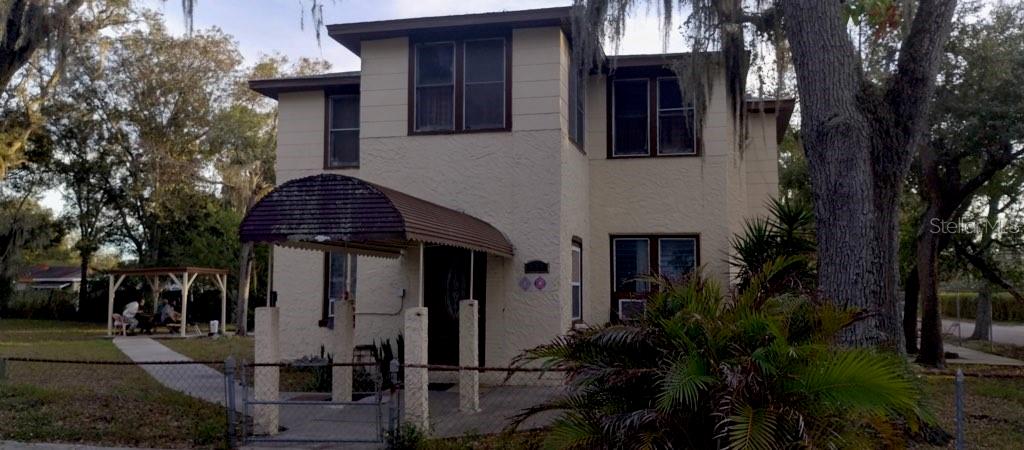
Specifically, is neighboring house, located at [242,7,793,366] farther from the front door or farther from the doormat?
the doormat

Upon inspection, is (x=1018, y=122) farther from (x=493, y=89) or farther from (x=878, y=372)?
(x=878, y=372)

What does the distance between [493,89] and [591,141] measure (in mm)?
2761

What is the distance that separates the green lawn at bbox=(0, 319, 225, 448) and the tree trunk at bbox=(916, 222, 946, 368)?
14.4 meters

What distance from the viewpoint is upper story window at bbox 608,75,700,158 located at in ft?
52.6

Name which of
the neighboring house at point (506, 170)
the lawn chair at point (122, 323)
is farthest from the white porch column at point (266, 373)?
the lawn chair at point (122, 323)

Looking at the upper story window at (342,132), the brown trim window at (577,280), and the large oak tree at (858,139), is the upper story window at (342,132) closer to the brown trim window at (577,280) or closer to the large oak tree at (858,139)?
the brown trim window at (577,280)

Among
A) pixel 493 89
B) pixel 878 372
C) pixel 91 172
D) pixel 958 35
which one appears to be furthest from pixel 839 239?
pixel 91 172

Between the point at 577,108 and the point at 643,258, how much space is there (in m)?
3.08

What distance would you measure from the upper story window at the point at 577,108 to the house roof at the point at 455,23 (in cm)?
102

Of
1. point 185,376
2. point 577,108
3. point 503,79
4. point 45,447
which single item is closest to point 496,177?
point 503,79

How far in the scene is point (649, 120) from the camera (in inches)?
633

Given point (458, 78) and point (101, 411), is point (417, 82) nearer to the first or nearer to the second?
point (458, 78)

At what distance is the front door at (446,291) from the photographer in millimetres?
14367

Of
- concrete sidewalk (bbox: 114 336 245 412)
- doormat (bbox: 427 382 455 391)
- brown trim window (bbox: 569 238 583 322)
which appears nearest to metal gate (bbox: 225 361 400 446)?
concrete sidewalk (bbox: 114 336 245 412)
